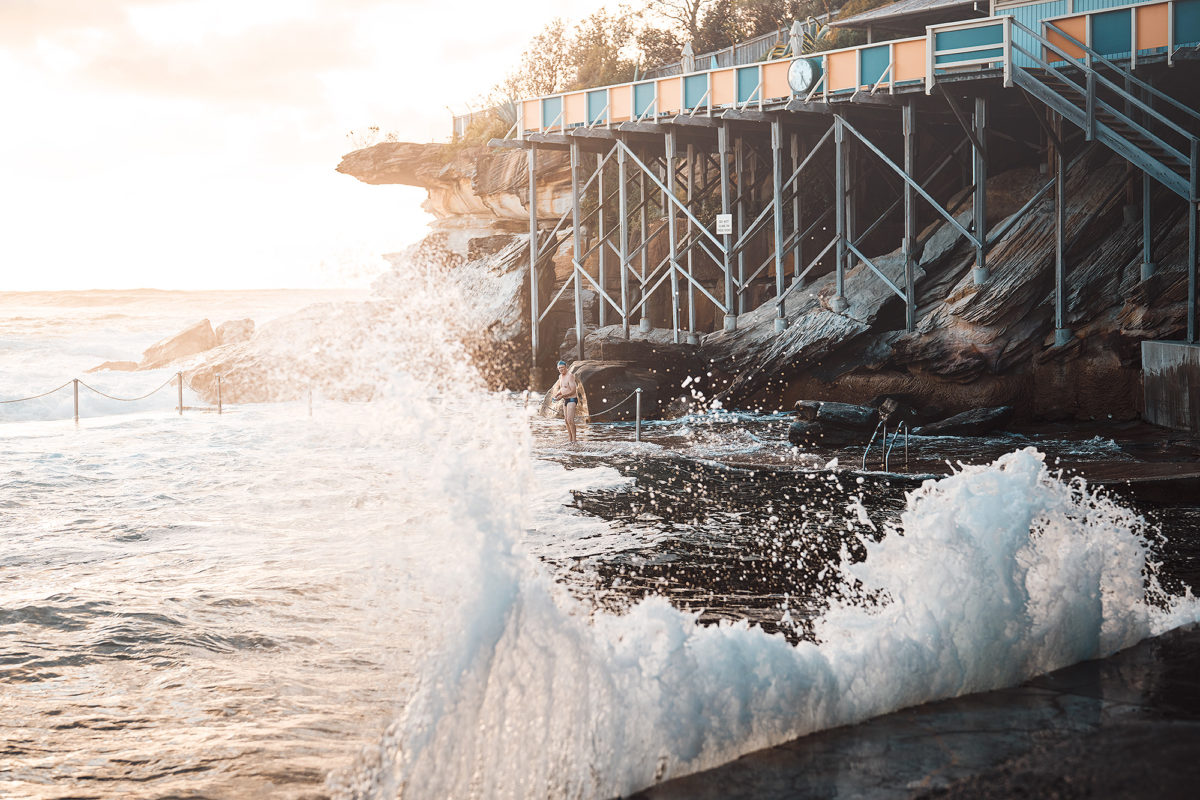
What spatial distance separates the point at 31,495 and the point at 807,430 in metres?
10.0

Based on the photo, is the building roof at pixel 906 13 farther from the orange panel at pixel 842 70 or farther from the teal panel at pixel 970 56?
the teal panel at pixel 970 56

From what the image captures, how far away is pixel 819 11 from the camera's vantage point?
36.1 meters

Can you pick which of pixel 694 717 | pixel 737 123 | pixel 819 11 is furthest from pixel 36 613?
pixel 819 11

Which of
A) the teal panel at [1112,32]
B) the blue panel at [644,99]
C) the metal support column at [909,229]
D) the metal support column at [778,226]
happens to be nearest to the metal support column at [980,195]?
the metal support column at [909,229]

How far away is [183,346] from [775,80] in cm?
3029

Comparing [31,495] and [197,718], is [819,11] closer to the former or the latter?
[31,495]

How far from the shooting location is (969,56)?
17.4 m

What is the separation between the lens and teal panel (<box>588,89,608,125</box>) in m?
24.2

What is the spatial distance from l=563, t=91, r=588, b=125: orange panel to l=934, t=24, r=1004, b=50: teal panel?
927cm

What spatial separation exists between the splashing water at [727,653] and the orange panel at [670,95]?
17.3m

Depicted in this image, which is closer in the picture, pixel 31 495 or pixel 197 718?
pixel 197 718

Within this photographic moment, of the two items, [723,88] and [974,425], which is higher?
[723,88]

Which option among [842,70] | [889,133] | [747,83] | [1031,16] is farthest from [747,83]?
[1031,16]

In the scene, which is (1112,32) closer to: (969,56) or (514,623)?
(969,56)
